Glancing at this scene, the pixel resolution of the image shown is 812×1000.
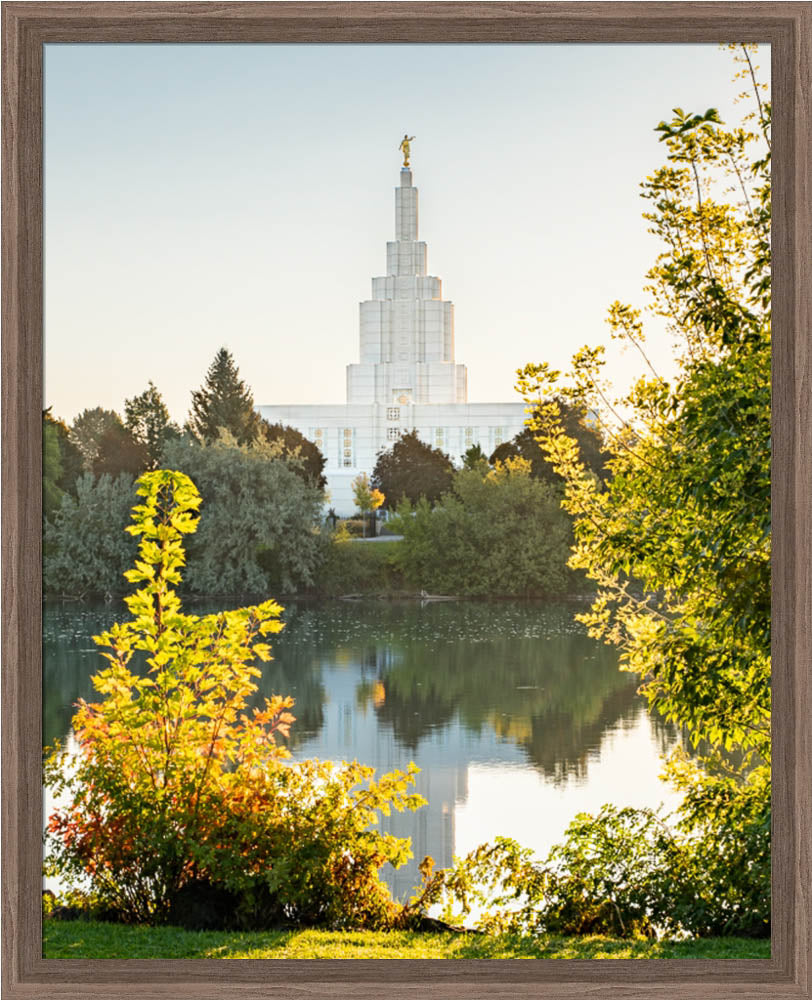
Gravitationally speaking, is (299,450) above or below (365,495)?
above

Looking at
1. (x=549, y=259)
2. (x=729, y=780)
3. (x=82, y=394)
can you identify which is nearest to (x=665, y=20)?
(x=549, y=259)

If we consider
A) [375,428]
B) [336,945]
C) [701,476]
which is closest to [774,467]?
[701,476]

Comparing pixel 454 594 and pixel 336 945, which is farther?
pixel 454 594

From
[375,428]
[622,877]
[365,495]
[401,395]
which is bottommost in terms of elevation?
[622,877]

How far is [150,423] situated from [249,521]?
0.44 metres

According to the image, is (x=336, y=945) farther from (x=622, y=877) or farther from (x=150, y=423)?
(x=150, y=423)

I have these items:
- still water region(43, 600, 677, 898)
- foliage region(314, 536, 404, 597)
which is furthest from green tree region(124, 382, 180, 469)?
foliage region(314, 536, 404, 597)

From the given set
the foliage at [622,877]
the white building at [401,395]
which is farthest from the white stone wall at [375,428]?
the foliage at [622,877]

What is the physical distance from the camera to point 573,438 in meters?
3.53

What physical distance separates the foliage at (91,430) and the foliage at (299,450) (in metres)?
0.47

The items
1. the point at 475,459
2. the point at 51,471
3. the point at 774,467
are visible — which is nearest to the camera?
the point at 774,467

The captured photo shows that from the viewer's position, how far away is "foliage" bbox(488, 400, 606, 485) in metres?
Result: 3.50

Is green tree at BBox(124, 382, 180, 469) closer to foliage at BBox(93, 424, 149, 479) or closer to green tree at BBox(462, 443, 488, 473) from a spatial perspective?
foliage at BBox(93, 424, 149, 479)

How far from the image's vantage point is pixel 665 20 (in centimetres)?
286
